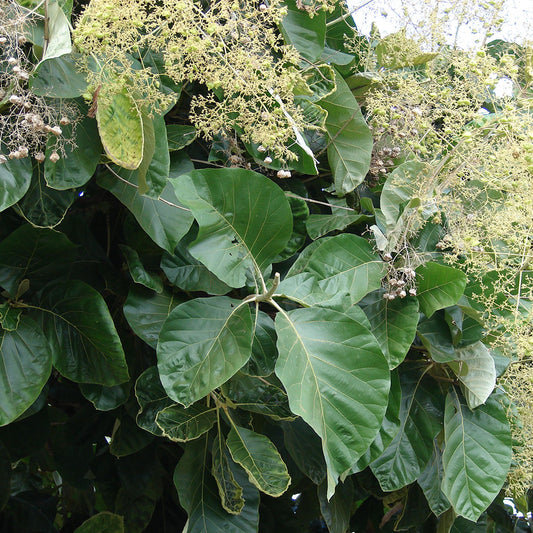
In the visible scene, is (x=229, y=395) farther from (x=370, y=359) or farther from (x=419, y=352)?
(x=419, y=352)

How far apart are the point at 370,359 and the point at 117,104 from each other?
54 cm

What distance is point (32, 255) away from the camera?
0.97 metres

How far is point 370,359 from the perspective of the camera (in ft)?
2.99

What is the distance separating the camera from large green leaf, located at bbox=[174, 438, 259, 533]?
3.42ft

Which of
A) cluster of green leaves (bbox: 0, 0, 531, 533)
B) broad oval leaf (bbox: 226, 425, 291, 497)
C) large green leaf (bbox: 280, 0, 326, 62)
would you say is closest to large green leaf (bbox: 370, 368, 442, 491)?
cluster of green leaves (bbox: 0, 0, 531, 533)

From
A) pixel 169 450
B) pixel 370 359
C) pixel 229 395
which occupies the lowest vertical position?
pixel 169 450

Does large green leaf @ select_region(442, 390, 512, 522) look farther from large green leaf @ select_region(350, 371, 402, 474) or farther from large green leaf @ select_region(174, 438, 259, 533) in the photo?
large green leaf @ select_region(174, 438, 259, 533)

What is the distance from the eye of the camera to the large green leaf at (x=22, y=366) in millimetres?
876

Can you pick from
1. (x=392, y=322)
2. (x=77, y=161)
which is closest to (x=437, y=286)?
(x=392, y=322)

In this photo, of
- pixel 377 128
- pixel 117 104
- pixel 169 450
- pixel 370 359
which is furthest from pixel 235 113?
pixel 169 450

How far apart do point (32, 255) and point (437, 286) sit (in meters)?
0.72

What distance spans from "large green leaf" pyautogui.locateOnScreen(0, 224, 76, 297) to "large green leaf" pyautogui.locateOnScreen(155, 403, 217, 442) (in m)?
0.32

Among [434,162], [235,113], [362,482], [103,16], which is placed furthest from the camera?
[362,482]

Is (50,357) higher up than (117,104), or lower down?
lower down
